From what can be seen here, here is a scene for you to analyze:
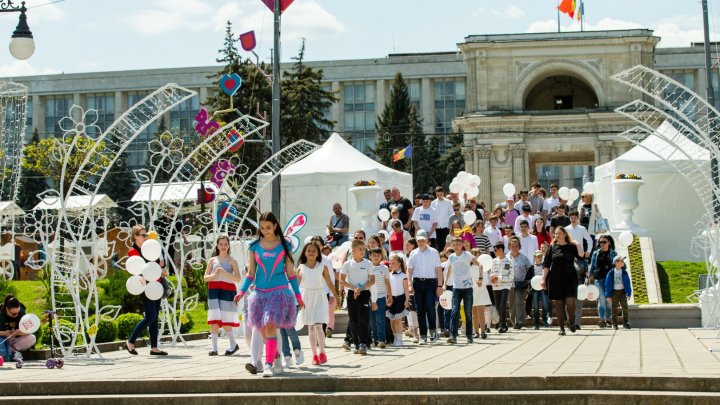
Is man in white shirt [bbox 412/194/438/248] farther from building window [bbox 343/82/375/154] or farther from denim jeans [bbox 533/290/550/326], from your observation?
building window [bbox 343/82/375/154]

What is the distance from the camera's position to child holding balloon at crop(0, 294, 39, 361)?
16.0 meters

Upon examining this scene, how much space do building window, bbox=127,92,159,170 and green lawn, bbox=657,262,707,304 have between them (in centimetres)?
7006

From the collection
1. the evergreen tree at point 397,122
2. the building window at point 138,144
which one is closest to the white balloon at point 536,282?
the evergreen tree at point 397,122

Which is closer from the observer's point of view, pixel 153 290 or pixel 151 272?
pixel 151 272

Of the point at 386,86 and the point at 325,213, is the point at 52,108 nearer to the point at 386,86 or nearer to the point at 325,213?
the point at 386,86

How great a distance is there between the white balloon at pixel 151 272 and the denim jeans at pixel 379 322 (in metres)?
3.36

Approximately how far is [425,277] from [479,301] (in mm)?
2067

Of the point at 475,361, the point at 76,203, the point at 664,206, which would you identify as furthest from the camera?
the point at 664,206

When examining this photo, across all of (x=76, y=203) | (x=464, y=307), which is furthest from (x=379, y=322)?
(x=76, y=203)

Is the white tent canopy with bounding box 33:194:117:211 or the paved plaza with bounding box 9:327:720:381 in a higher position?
the white tent canopy with bounding box 33:194:117:211

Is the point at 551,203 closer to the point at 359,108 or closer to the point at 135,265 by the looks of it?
the point at 135,265

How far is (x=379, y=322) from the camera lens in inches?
671

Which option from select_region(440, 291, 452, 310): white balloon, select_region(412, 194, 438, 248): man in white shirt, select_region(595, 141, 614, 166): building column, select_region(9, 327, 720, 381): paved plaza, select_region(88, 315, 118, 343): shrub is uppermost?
select_region(595, 141, 614, 166): building column

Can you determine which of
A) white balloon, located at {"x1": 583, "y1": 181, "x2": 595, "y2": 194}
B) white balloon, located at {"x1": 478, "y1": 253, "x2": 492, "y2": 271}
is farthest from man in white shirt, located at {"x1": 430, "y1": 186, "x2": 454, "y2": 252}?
white balloon, located at {"x1": 583, "y1": 181, "x2": 595, "y2": 194}
